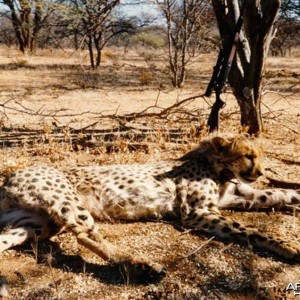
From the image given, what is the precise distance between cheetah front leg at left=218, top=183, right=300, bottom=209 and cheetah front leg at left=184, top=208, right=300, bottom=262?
0.40 m

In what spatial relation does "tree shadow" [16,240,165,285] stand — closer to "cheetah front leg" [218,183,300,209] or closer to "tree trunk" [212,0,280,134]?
"cheetah front leg" [218,183,300,209]

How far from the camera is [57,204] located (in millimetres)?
3254

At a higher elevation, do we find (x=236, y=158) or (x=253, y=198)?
(x=236, y=158)

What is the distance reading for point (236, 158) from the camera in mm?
3824

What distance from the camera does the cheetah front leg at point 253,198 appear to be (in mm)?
3947

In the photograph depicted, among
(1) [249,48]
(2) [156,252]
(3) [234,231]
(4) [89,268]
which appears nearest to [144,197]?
(2) [156,252]

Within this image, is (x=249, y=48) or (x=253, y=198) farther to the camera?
(x=249, y=48)

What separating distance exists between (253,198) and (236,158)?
0.39 meters

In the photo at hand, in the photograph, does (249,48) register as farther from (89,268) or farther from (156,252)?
(89,268)

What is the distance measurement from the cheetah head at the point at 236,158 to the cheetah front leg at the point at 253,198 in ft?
0.50

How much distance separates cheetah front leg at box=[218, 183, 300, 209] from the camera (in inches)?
155

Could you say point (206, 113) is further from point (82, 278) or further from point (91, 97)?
point (82, 278)

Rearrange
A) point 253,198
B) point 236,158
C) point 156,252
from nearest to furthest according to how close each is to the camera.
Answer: point 156,252
point 236,158
point 253,198

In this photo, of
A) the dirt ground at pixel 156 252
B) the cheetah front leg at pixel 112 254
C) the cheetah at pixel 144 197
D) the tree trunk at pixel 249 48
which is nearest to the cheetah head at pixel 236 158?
the cheetah at pixel 144 197
